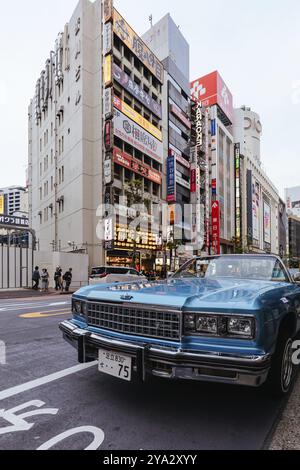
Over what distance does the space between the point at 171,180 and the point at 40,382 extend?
38.7 m

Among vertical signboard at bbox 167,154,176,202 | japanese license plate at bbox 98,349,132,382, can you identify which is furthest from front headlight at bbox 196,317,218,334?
vertical signboard at bbox 167,154,176,202

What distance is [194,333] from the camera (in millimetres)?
2916

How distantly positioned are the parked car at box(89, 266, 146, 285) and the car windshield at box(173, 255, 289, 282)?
1544 cm

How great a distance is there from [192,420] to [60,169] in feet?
129

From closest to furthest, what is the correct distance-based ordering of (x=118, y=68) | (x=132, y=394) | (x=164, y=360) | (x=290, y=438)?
(x=290, y=438) < (x=164, y=360) < (x=132, y=394) < (x=118, y=68)

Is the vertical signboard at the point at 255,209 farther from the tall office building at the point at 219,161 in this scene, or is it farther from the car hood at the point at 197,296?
the car hood at the point at 197,296

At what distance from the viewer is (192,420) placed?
116 inches

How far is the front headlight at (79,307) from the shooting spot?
399 centimetres

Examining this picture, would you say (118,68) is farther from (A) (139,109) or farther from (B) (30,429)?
(B) (30,429)

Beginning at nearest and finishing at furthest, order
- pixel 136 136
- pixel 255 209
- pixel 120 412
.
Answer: pixel 120 412 → pixel 136 136 → pixel 255 209

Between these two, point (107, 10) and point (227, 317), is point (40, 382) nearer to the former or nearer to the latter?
point (227, 317)

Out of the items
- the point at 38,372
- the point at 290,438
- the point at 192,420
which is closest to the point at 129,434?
the point at 192,420

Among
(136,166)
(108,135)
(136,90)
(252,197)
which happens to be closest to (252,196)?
(252,197)

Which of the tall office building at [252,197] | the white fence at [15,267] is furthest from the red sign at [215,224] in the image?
the white fence at [15,267]
